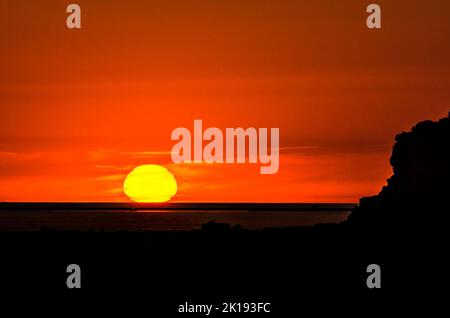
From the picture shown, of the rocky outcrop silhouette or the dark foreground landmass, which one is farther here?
the rocky outcrop silhouette

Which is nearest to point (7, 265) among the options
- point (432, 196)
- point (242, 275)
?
point (242, 275)

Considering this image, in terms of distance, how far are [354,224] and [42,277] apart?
78.5ft

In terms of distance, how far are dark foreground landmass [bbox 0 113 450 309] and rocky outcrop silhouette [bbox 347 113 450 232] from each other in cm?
7

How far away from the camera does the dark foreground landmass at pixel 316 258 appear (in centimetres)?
5869

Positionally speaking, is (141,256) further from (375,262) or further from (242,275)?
(375,262)

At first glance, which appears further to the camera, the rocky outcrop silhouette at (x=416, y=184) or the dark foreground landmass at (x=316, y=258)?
the rocky outcrop silhouette at (x=416, y=184)

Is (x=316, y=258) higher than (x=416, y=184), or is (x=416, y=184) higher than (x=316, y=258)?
(x=416, y=184)

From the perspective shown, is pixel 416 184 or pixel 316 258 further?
pixel 416 184

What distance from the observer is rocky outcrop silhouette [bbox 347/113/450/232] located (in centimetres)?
6938

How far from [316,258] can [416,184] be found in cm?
994

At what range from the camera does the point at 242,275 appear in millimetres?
65000

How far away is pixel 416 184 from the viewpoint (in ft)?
235

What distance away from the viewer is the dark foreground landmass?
193 ft

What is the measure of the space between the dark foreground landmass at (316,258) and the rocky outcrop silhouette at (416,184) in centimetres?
7
